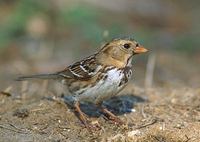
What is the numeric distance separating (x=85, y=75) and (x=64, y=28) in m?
6.21

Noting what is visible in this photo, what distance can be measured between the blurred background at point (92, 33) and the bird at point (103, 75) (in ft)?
9.99

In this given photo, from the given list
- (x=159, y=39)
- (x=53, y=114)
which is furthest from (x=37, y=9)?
(x=53, y=114)

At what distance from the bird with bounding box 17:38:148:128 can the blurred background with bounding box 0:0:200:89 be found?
3044mm

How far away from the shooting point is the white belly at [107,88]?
257 inches

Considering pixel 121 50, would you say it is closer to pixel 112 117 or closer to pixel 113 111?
pixel 112 117

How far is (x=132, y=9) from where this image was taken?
14.4m

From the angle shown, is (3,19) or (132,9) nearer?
(3,19)

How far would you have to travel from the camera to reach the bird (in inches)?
259

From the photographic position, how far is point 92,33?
12.1 m

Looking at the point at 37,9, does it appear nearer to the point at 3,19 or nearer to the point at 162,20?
the point at 3,19

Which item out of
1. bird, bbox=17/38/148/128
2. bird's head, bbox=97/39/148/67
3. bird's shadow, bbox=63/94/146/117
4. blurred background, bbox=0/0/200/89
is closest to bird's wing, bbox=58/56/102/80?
bird, bbox=17/38/148/128

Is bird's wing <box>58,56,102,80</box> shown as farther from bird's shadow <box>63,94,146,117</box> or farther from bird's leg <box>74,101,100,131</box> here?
bird's shadow <box>63,94,146,117</box>

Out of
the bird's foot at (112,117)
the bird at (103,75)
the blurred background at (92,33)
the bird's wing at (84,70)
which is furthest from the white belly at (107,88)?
the blurred background at (92,33)

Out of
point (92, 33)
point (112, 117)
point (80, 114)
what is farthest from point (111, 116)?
point (92, 33)
